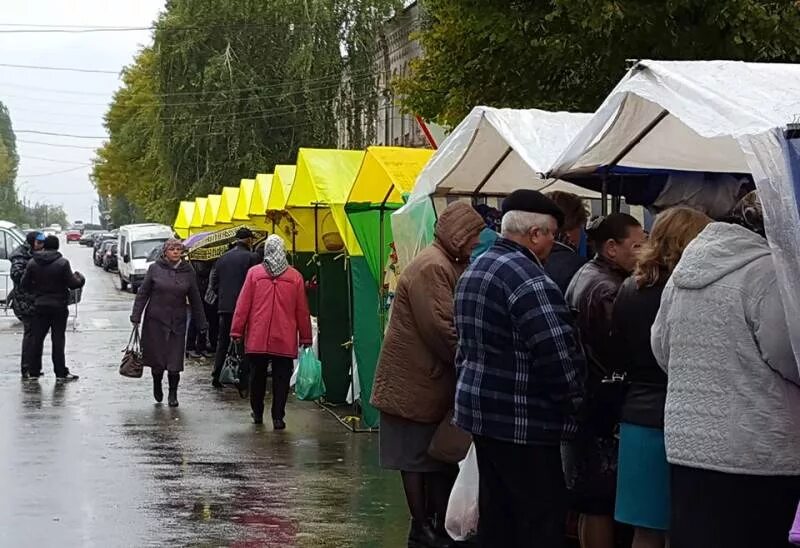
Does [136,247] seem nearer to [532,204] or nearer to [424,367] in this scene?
[424,367]

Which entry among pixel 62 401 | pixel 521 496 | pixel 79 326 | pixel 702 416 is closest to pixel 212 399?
pixel 62 401

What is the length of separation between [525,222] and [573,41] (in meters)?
8.17

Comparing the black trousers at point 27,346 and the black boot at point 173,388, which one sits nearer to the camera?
the black boot at point 173,388

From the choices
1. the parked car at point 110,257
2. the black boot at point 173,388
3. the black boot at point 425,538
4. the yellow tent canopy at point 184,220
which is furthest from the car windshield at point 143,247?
the black boot at point 425,538

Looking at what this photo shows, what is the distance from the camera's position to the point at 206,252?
60.8 ft

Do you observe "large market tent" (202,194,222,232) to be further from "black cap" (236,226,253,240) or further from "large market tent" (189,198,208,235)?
"black cap" (236,226,253,240)

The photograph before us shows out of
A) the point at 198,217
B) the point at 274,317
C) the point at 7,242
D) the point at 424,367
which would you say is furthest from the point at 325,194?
the point at 7,242

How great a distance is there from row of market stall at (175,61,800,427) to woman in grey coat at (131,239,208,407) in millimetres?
1417

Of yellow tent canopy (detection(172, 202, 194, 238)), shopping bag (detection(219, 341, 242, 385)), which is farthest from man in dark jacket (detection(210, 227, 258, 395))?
yellow tent canopy (detection(172, 202, 194, 238))

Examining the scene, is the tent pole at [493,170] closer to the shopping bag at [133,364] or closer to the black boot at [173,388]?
the black boot at [173,388]

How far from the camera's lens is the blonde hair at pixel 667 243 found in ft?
16.7

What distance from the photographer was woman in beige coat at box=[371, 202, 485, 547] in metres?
7.00

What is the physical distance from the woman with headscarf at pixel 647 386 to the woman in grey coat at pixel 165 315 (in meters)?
9.00

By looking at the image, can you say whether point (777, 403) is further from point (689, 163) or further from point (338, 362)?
point (338, 362)
